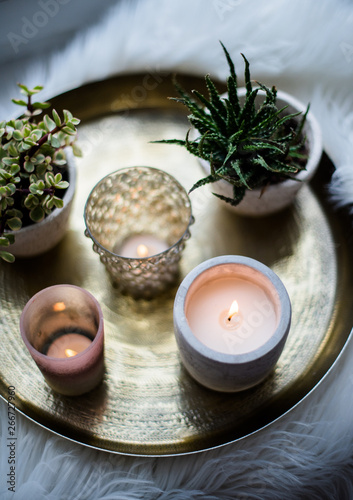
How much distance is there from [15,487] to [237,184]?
428mm

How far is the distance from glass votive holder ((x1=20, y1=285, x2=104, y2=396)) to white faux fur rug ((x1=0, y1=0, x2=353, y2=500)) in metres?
0.09

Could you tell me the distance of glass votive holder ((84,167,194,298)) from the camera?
26.4 inches

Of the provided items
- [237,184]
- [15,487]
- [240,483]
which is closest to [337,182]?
[237,184]

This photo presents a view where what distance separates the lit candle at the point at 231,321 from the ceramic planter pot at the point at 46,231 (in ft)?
0.58

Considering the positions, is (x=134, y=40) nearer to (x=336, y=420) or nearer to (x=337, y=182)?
(x=337, y=182)

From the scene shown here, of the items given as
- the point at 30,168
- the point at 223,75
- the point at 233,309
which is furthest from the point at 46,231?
the point at 223,75

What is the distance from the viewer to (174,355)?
26.6 inches

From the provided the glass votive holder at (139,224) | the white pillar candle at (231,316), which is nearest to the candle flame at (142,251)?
the glass votive holder at (139,224)

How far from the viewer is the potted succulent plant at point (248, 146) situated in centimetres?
63

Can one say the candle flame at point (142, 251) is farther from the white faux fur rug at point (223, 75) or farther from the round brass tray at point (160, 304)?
the white faux fur rug at point (223, 75)

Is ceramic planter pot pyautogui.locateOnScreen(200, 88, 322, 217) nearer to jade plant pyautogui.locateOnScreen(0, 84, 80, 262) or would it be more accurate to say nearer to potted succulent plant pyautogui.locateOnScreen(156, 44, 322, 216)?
potted succulent plant pyautogui.locateOnScreen(156, 44, 322, 216)

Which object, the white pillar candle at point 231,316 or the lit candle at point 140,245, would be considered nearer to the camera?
the white pillar candle at point 231,316

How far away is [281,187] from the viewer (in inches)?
26.3

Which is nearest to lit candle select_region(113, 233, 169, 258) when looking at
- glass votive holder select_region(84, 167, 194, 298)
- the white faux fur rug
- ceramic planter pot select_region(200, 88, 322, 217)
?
glass votive holder select_region(84, 167, 194, 298)
